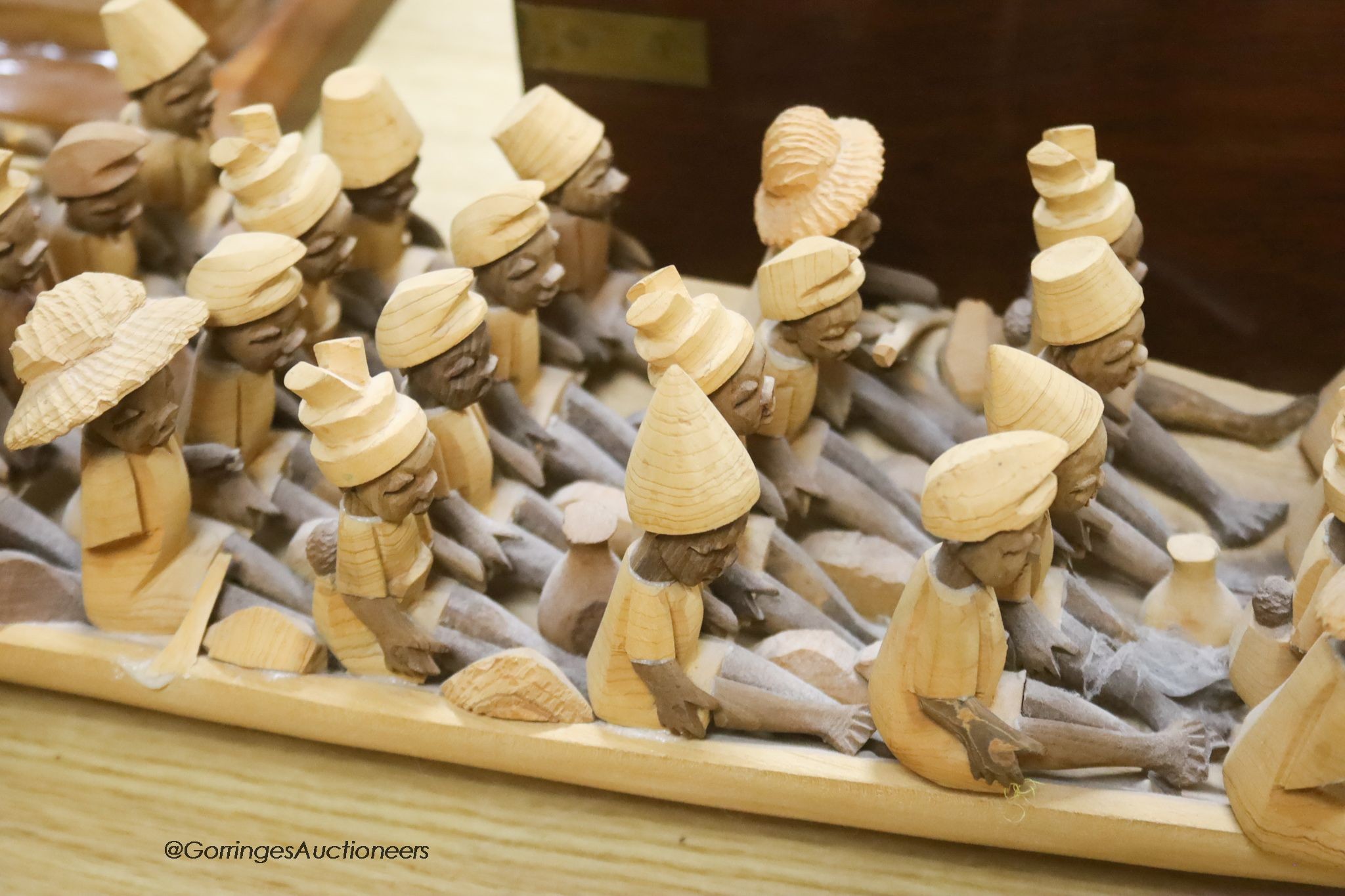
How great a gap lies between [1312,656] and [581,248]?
1315 mm

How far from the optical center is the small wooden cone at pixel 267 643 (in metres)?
1.79

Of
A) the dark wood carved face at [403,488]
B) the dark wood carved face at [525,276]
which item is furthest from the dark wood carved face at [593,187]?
the dark wood carved face at [403,488]

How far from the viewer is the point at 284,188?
204 cm

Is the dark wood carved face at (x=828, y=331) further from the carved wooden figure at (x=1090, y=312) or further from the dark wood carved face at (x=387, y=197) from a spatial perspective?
the dark wood carved face at (x=387, y=197)

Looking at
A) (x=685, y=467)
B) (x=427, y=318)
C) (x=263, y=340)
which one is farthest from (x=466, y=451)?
(x=685, y=467)

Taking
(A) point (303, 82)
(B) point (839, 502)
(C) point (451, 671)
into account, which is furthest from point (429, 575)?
(A) point (303, 82)

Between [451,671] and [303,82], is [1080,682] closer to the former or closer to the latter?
[451,671]

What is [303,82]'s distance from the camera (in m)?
3.12

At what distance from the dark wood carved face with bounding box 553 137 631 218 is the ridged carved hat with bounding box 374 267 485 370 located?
16.5 inches

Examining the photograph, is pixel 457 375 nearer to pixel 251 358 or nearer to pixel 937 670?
pixel 251 358

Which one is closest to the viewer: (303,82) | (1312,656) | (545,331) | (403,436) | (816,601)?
(1312,656)

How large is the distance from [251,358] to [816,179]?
0.89 metres

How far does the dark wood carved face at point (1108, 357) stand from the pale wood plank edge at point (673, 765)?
1.81 feet

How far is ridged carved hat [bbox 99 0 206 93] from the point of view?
2287 mm
